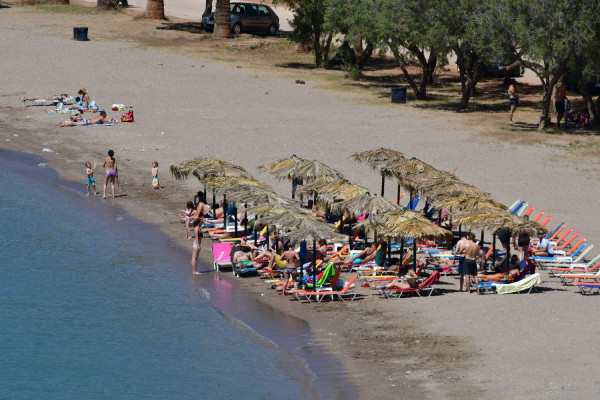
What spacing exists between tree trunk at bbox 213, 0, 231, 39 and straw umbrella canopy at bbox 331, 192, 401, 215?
30.6 m

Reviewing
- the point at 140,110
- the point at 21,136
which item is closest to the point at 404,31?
the point at 140,110

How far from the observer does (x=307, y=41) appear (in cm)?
4878

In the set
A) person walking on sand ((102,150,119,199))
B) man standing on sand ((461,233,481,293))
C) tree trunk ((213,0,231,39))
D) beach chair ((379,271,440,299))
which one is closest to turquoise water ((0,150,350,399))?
person walking on sand ((102,150,119,199))

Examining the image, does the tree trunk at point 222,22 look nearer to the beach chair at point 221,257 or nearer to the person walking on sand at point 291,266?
the beach chair at point 221,257

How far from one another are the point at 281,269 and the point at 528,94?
24.2 metres

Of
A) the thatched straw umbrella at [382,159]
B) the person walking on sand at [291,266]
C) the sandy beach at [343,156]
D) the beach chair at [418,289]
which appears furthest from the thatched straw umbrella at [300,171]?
the beach chair at [418,289]

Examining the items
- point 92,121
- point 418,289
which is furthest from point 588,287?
point 92,121

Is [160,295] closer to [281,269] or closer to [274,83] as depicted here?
[281,269]

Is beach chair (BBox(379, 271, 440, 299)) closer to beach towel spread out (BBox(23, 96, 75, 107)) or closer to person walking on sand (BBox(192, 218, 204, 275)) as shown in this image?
person walking on sand (BBox(192, 218, 204, 275))

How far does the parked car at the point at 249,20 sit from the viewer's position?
180 ft

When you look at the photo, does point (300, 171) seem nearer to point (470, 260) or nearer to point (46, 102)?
point (470, 260)

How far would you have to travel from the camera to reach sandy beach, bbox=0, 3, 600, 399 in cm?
Answer: 1742

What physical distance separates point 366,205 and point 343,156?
979cm

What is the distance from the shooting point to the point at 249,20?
181 ft
